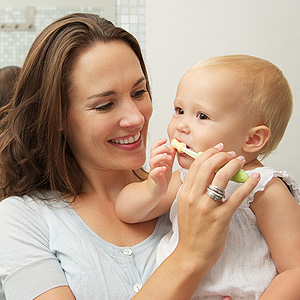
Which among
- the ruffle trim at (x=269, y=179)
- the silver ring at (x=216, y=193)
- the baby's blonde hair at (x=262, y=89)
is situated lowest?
the ruffle trim at (x=269, y=179)

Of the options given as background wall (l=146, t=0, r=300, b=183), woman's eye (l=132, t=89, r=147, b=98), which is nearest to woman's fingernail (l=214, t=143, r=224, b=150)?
woman's eye (l=132, t=89, r=147, b=98)

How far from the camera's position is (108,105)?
1.40 meters

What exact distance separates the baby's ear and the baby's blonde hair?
0.8 inches

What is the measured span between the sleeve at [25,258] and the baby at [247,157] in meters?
0.33

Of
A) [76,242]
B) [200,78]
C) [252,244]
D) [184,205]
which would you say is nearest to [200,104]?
[200,78]

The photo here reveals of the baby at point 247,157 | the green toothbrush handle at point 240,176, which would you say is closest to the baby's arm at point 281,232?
the baby at point 247,157

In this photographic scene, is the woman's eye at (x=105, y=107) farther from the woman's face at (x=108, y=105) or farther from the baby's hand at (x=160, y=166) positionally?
the baby's hand at (x=160, y=166)

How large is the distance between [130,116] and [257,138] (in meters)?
0.35

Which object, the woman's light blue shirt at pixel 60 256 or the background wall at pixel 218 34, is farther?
the background wall at pixel 218 34

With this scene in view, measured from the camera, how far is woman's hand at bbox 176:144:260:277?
43.9 inches

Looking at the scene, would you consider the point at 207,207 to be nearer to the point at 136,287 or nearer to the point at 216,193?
the point at 216,193

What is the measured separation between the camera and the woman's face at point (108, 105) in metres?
1.37

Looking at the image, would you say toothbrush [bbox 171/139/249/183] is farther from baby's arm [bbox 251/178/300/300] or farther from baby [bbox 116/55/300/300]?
baby's arm [bbox 251/178/300/300]

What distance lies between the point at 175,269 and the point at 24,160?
0.60 meters
